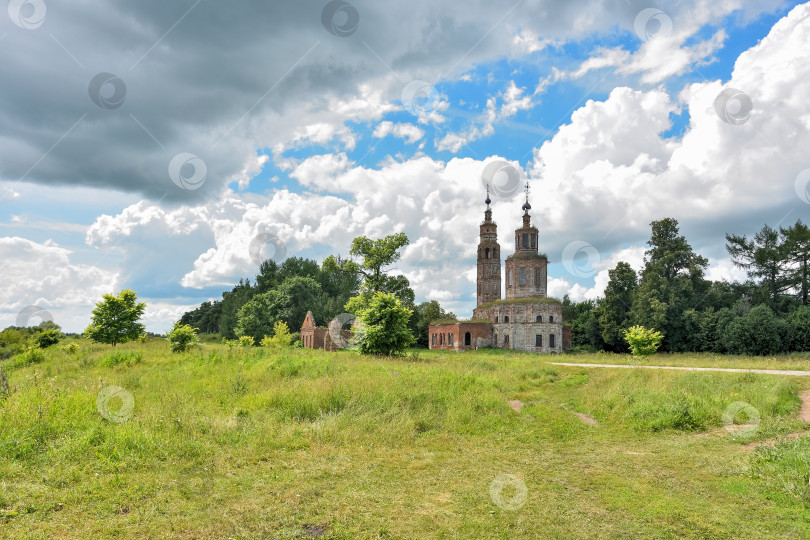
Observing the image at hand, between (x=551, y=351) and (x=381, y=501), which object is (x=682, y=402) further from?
(x=551, y=351)

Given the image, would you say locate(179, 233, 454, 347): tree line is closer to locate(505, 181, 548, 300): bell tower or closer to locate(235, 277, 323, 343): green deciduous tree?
locate(235, 277, 323, 343): green deciduous tree

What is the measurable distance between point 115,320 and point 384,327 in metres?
17.3

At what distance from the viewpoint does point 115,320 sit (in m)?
29.0

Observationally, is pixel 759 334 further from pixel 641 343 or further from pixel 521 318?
pixel 641 343

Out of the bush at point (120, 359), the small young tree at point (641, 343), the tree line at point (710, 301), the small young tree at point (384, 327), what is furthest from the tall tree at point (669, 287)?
the bush at point (120, 359)

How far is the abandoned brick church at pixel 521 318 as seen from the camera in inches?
1957

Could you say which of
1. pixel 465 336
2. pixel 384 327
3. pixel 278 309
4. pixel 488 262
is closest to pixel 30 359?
pixel 384 327

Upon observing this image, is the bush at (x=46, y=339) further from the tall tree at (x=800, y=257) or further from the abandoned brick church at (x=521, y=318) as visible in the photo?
the tall tree at (x=800, y=257)

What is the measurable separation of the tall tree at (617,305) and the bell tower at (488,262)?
13.2 meters

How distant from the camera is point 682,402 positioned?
1242 centimetres

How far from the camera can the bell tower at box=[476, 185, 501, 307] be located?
6041 cm

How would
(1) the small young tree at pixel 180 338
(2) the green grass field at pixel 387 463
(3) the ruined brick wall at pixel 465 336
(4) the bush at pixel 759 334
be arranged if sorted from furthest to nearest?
(3) the ruined brick wall at pixel 465 336
(4) the bush at pixel 759 334
(1) the small young tree at pixel 180 338
(2) the green grass field at pixel 387 463

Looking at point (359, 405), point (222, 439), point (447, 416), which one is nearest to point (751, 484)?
point (447, 416)

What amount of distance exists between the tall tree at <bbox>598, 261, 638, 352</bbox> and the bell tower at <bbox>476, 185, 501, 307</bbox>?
43.2 feet
